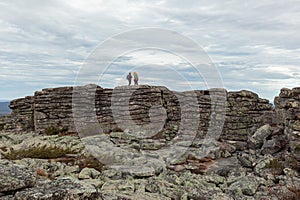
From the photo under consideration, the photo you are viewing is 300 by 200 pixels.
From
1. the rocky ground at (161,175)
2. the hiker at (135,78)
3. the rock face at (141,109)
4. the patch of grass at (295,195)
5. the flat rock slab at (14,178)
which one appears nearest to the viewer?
the flat rock slab at (14,178)

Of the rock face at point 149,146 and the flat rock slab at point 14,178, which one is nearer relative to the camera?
the flat rock slab at point 14,178

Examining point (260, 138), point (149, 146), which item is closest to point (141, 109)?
point (149, 146)

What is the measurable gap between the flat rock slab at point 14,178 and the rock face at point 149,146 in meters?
0.04

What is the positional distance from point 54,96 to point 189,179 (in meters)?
27.1

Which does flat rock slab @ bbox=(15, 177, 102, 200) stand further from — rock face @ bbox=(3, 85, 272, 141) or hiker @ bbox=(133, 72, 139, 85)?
hiker @ bbox=(133, 72, 139, 85)

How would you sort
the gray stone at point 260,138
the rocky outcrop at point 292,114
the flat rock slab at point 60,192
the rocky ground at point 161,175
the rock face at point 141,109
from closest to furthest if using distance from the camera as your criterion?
the flat rock slab at point 60,192
the rocky ground at point 161,175
the rocky outcrop at point 292,114
the gray stone at point 260,138
the rock face at point 141,109

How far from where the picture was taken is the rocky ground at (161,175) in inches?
458

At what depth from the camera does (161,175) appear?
66.1 feet

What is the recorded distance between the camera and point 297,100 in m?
23.0

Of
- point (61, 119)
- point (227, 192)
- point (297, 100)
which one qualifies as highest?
point (297, 100)

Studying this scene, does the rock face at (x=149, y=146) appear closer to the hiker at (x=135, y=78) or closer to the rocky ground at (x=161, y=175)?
the rocky ground at (x=161, y=175)

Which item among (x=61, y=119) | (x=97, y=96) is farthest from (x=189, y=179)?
(x=61, y=119)

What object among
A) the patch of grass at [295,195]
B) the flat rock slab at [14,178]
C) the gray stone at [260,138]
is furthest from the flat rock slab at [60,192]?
the gray stone at [260,138]

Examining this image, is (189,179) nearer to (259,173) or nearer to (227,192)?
(227,192)
